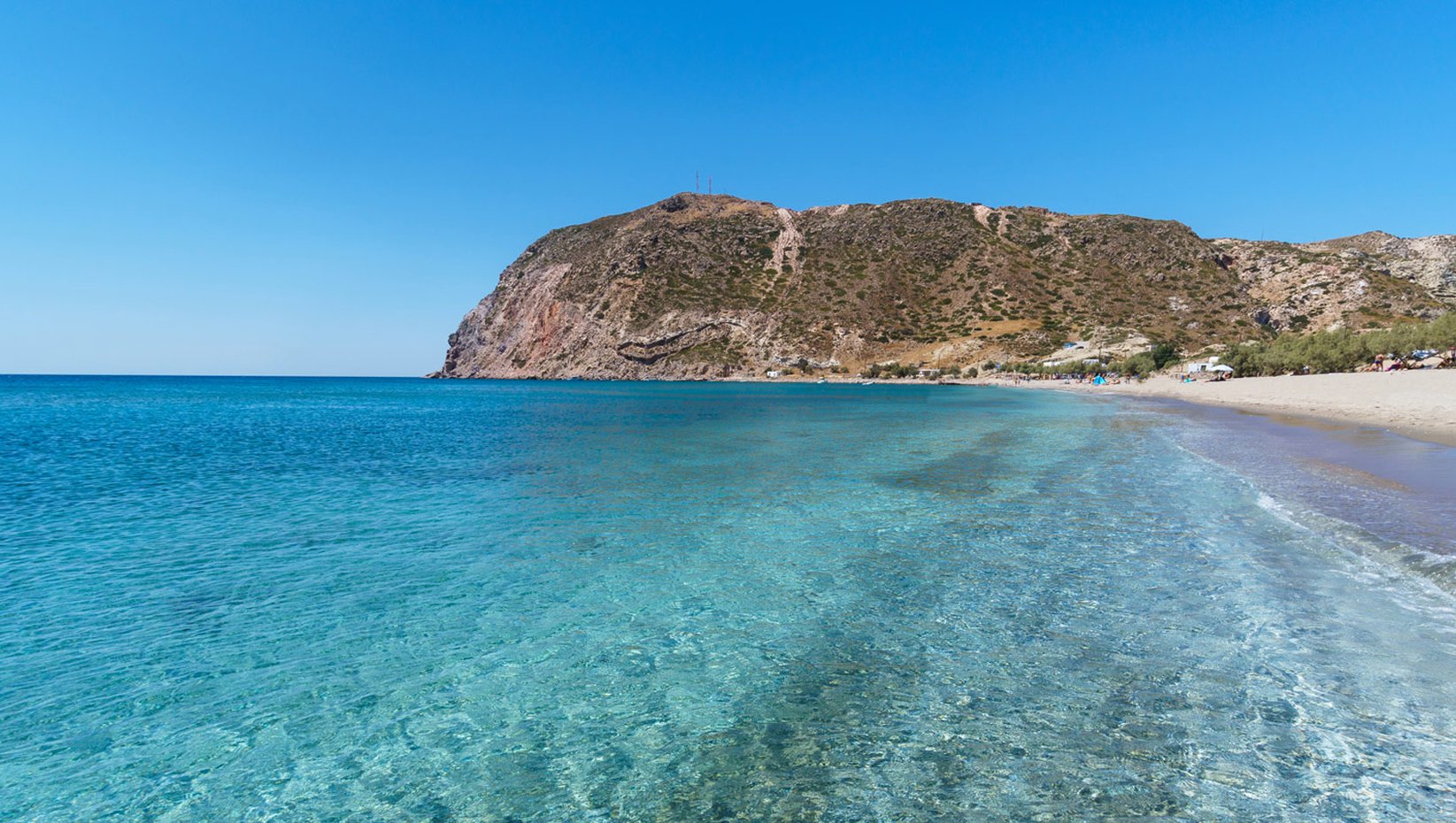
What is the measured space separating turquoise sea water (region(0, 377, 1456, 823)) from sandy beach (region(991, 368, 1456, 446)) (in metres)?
20.4

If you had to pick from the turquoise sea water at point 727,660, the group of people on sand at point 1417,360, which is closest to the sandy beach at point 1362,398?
the group of people on sand at point 1417,360

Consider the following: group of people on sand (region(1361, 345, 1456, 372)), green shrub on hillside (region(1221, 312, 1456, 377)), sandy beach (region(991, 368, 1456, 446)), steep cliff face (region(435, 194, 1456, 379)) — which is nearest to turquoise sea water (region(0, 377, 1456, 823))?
sandy beach (region(991, 368, 1456, 446))

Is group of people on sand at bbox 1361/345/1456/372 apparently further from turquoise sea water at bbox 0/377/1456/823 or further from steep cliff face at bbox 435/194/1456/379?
turquoise sea water at bbox 0/377/1456/823

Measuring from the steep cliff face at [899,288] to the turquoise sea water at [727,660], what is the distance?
4623 inches

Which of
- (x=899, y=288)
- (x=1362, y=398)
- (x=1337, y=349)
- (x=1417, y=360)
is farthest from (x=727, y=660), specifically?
(x=899, y=288)

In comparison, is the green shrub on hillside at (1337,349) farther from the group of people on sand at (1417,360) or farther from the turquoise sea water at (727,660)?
the turquoise sea water at (727,660)

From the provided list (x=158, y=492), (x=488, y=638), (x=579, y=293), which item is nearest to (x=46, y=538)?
(x=158, y=492)

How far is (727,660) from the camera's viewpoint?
7.26m

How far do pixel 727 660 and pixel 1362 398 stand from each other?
46164 millimetres

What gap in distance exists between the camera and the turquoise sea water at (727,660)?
4906 mm

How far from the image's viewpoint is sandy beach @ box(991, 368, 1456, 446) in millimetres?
29141

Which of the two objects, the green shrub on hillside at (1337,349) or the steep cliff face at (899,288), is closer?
the green shrub on hillside at (1337,349)

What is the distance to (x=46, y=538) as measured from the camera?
13.0 metres

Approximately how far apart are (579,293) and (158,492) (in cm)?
14782
